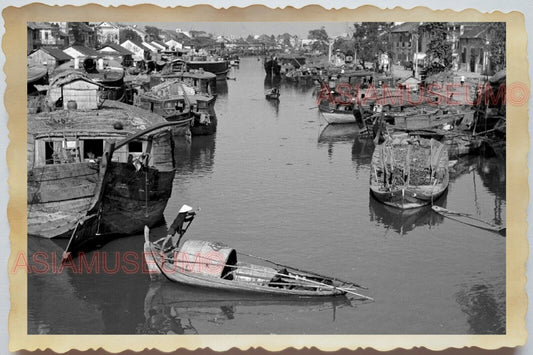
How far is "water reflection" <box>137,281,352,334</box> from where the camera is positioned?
10.7 m

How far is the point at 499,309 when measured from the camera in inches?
376

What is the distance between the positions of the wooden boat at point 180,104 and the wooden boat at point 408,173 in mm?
7317

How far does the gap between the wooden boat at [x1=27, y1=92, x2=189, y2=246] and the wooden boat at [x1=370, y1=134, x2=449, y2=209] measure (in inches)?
186

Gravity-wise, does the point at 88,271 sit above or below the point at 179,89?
below

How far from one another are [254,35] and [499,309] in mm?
4945

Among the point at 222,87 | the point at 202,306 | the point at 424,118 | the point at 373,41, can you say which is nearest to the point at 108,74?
the point at 222,87

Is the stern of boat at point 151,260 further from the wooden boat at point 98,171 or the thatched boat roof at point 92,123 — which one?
the thatched boat roof at point 92,123

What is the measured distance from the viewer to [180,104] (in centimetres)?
2509

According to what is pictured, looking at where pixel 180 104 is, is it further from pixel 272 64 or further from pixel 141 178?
pixel 141 178

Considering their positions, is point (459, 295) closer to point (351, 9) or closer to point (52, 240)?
point (351, 9)

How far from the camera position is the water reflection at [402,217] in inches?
575

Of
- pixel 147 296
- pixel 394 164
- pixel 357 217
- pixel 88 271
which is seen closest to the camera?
pixel 147 296

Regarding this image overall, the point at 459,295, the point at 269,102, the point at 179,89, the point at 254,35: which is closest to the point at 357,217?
the point at 459,295

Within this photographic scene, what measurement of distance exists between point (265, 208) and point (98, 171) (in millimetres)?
3321
